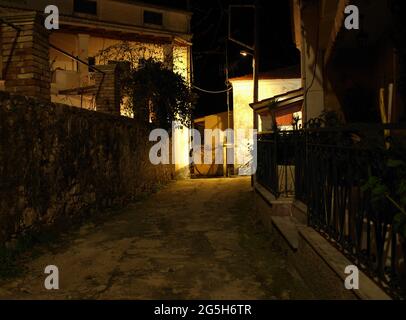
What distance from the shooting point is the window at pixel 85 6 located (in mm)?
19211

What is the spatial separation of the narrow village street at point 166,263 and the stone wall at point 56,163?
53cm

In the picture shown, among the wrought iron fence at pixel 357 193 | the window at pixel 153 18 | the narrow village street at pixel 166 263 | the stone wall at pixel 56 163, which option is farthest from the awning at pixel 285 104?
the window at pixel 153 18

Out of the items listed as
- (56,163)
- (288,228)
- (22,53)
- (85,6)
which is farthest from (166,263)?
(85,6)

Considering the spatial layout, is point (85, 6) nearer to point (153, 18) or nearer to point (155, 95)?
point (153, 18)

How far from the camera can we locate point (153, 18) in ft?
69.7

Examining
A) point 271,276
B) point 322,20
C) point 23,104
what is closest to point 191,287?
point 271,276

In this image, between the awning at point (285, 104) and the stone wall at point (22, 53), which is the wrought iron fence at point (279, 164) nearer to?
the stone wall at point (22, 53)

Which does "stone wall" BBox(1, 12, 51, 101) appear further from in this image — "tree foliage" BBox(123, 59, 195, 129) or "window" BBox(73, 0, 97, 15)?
"window" BBox(73, 0, 97, 15)

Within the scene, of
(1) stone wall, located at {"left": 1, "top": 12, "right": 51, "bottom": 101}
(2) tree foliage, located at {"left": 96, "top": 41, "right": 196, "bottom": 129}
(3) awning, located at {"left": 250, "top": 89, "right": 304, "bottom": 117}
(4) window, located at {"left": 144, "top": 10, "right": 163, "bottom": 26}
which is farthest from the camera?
(4) window, located at {"left": 144, "top": 10, "right": 163, "bottom": 26}

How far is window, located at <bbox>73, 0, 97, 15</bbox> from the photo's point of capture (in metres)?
19.2

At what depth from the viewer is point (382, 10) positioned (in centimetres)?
689

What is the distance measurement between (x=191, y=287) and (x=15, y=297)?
66.3 inches

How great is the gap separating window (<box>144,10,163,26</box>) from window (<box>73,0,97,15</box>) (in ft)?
8.82

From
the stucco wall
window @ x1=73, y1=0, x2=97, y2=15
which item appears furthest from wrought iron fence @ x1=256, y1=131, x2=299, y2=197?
window @ x1=73, y1=0, x2=97, y2=15
